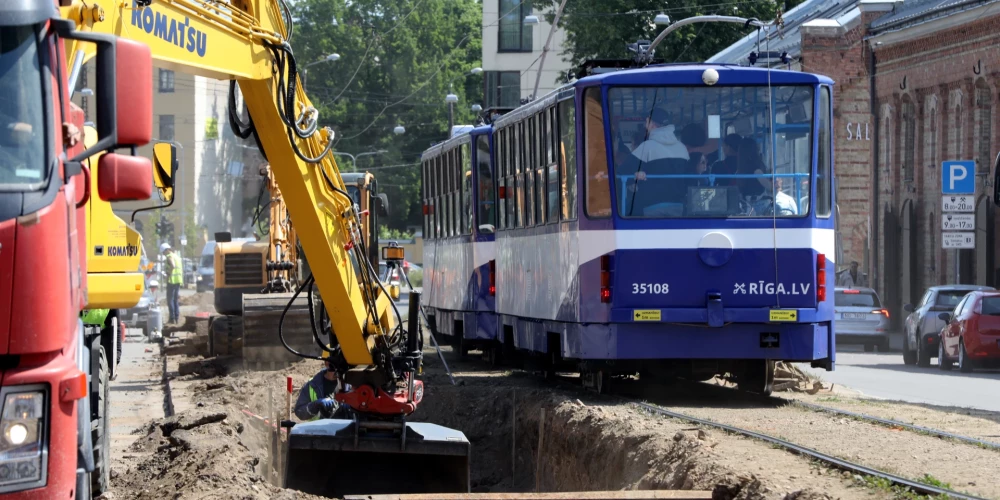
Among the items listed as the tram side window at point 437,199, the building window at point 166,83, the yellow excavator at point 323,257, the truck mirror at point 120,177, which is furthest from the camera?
the building window at point 166,83

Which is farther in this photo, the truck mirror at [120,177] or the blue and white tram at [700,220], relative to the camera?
the blue and white tram at [700,220]

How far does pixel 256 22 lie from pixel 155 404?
11887 mm

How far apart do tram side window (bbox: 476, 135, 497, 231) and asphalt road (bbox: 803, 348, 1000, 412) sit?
17.0ft

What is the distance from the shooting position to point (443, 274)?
27.5 m

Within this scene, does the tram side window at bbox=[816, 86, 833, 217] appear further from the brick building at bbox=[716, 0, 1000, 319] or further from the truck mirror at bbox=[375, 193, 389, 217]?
the brick building at bbox=[716, 0, 1000, 319]

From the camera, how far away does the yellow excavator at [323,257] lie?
11.5 meters

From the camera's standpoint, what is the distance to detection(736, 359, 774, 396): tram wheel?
17438 mm

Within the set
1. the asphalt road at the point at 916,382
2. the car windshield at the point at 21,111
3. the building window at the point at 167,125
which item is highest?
the building window at the point at 167,125

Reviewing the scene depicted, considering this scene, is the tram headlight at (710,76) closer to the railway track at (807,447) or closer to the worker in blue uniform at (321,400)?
the railway track at (807,447)

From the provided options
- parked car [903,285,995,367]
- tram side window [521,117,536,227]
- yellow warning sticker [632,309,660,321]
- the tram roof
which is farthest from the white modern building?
yellow warning sticker [632,309,660,321]

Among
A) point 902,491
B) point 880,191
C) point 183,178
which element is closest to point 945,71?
point 880,191

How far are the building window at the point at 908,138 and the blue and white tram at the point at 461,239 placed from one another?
67.5 ft

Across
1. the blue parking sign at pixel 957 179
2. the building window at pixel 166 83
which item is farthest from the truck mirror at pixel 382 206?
the building window at pixel 166 83

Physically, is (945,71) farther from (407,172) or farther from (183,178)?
(183,178)
